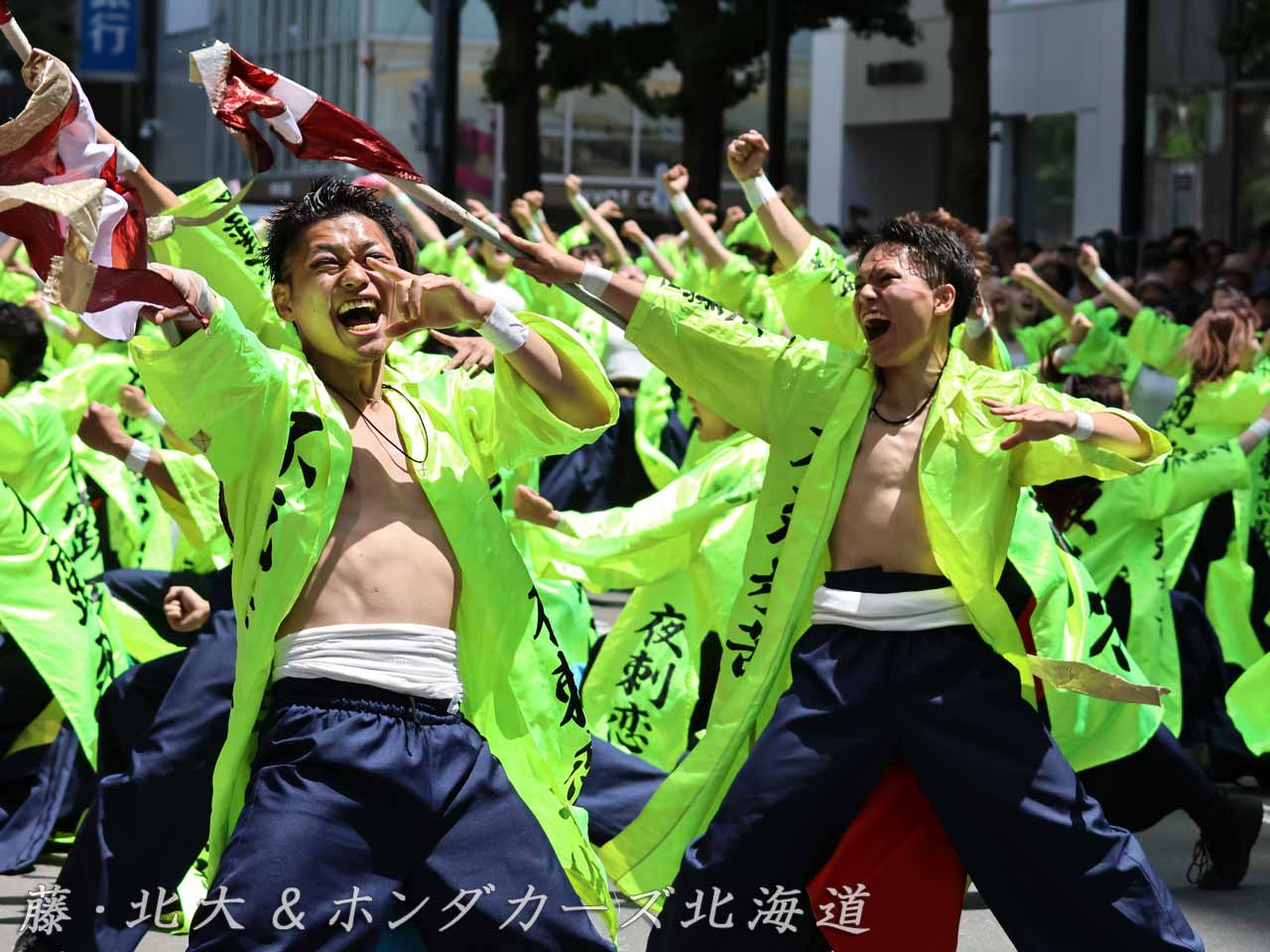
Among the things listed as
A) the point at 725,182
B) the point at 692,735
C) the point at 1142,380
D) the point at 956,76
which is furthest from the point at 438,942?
the point at 725,182

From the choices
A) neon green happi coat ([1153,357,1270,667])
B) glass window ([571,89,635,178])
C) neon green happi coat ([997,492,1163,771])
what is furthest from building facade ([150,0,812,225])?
neon green happi coat ([997,492,1163,771])

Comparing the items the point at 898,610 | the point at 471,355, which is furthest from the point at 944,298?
the point at 471,355

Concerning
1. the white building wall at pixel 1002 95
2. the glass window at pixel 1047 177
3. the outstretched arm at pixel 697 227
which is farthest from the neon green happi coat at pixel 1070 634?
the glass window at pixel 1047 177

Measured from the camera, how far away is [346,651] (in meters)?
3.58

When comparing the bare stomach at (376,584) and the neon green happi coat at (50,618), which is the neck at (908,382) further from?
the neon green happi coat at (50,618)

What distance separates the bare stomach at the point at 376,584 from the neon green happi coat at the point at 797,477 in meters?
0.76

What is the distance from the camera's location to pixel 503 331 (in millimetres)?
3779

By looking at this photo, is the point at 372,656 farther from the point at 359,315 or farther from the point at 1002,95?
the point at 1002,95

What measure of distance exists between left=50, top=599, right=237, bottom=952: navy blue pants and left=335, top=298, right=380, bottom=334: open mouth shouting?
1379 millimetres

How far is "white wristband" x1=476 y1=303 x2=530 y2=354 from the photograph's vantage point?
376cm

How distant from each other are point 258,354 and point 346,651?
52 cm

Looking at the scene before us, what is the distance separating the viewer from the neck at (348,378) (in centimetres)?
386

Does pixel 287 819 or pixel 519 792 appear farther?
pixel 519 792

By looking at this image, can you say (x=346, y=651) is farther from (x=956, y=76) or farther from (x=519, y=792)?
(x=956, y=76)
